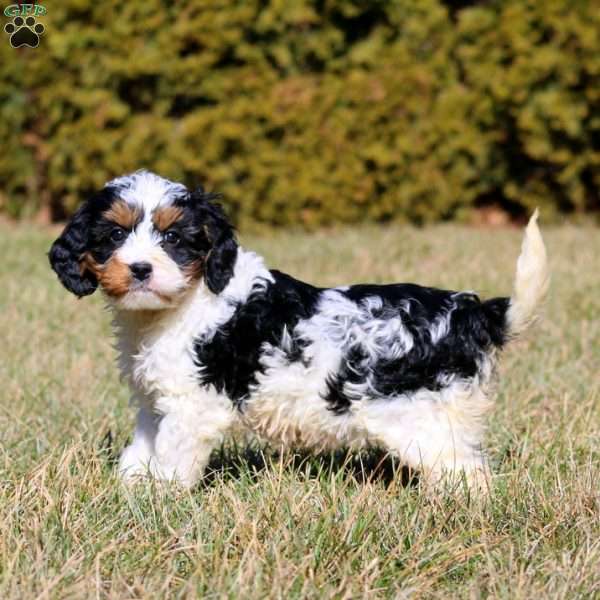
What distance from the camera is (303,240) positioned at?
378 inches

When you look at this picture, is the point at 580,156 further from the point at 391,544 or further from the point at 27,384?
the point at 391,544

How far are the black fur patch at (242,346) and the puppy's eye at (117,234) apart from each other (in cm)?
46

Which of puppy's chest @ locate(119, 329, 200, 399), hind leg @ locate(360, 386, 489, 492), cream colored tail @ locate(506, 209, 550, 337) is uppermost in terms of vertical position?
cream colored tail @ locate(506, 209, 550, 337)

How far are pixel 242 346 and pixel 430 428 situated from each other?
2.39 ft

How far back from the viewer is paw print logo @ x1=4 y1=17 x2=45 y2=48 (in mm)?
9352

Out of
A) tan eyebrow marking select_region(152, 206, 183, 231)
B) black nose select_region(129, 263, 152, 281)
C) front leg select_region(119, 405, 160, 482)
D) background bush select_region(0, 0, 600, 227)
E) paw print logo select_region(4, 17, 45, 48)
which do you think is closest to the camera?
black nose select_region(129, 263, 152, 281)

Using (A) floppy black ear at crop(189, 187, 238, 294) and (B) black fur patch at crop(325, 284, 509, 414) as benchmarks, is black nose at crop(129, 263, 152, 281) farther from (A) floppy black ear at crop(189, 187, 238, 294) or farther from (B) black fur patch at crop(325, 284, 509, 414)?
(B) black fur patch at crop(325, 284, 509, 414)

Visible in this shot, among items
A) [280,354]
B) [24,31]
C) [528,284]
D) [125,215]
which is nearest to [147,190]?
[125,215]

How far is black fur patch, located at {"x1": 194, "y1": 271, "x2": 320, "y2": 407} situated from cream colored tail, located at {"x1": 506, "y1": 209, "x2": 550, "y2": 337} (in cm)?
73

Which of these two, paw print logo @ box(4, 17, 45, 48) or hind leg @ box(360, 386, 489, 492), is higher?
paw print logo @ box(4, 17, 45, 48)

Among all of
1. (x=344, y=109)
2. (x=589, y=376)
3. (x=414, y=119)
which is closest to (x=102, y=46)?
(x=344, y=109)

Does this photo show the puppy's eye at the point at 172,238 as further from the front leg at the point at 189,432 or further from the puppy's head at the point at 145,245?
the front leg at the point at 189,432

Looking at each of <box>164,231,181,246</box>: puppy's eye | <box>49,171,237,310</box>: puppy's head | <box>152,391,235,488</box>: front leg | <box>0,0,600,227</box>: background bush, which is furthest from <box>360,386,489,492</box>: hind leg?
<box>0,0,600,227</box>: background bush

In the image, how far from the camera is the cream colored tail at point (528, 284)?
148 inches
